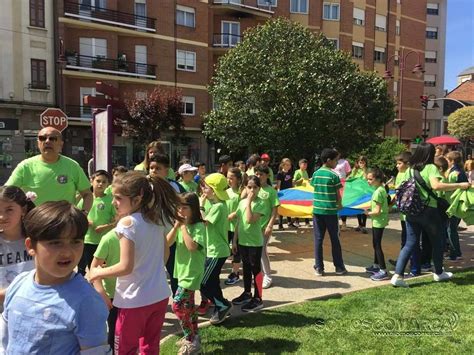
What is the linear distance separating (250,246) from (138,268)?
2449mm

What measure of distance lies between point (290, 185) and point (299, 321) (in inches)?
268

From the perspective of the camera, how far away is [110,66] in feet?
94.7

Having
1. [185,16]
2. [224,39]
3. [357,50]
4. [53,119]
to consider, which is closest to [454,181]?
[53,119]

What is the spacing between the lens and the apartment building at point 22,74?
2536 cm

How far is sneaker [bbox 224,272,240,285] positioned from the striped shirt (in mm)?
1586

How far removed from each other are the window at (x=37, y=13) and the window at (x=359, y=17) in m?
26.2

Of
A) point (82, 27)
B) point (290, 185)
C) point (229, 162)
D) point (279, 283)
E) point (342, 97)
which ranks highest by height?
point (82, 27)

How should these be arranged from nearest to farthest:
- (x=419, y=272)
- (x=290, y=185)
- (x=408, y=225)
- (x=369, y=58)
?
(x=408, y=225) → (x=419, y=272) → (x=290, y=185) → (x=369, y=58)

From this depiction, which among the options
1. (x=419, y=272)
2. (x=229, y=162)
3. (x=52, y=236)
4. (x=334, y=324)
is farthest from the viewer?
(x=229, y=162)

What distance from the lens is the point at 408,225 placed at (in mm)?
5980

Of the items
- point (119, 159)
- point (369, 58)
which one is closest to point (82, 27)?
point (119, 159)

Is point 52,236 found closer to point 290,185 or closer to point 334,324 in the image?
point 334,324

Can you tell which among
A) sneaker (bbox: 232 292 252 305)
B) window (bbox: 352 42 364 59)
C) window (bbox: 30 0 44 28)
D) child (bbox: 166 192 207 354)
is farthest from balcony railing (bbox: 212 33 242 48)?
child (bbox: 166 192 207 354)

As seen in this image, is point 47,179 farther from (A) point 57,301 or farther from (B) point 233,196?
(A) point 57,301
